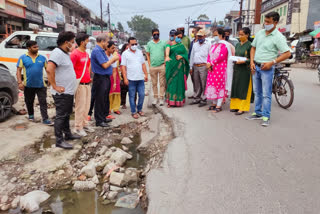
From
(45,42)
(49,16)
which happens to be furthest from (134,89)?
(49,16)

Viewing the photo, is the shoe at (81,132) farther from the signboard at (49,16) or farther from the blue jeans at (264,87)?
the signboard at (49,16)

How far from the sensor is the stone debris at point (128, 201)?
2660 mm

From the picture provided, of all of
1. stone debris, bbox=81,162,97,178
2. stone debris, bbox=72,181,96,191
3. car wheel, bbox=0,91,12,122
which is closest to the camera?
stone debris, bbox=72,181,96,191

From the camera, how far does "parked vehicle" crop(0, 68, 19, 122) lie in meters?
5.27

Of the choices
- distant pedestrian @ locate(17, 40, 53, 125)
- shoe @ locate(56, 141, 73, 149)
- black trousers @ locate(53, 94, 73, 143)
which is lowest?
shoe @ locate(56, 141, 73, 149)

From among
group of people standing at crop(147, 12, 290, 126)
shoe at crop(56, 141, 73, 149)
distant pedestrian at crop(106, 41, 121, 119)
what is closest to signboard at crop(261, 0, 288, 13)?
group of people standing at crop(147, 12, 290, 126)

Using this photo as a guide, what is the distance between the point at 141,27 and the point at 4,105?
4112 inches

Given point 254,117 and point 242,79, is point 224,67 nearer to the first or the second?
point 242,79

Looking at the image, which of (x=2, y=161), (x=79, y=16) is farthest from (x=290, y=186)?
(x=79, y=16)

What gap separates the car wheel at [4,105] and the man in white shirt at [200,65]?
12.9 feet

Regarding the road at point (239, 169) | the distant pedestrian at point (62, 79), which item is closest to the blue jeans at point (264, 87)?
the road at point (239, 169)

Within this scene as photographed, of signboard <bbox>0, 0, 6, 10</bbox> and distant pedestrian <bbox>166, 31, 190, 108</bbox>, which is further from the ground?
signboard <bbox>0, 0, 6, 10</bbox>

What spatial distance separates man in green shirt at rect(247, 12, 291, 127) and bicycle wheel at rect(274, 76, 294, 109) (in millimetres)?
1244

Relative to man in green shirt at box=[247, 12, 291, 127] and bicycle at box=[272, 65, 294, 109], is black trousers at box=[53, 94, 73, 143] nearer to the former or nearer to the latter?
man in green shirt at box=[247, 12, 291, 127]
